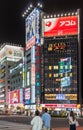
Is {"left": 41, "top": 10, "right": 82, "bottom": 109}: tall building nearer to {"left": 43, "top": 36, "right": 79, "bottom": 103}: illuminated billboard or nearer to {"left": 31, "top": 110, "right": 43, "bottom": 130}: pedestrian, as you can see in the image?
{"left": 43, "top": 36, "right": 79, "bottom": 103}: illuminated billboard

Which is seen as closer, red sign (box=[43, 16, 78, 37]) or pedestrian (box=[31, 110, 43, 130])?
pedestrian (box=[31, 110, 43, 130])

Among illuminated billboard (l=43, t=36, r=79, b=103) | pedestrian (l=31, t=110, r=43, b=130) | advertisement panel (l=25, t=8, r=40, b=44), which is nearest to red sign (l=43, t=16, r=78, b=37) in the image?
illuminated billboard (l=43, t=36, r=79, b=103)

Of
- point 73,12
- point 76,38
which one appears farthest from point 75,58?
point 73,12

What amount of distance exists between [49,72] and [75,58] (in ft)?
43.7

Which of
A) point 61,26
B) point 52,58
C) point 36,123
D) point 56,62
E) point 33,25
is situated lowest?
point 36,123

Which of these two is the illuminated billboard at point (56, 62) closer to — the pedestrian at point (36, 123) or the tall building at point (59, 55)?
the tall building at point (59, 55)

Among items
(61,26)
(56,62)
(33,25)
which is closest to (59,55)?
(56,62)

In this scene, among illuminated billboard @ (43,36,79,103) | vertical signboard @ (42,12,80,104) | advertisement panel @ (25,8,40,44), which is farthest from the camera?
illuminated billboard @ (43,36,79,103)

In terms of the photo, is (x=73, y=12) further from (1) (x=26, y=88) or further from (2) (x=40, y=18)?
(1) (x=26, y=88)

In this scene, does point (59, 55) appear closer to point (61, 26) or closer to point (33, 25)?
point (61, 26)

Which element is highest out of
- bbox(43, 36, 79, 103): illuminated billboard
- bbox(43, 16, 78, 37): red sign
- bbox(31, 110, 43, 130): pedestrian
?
bbox(43, 16, 78, 37): red sign

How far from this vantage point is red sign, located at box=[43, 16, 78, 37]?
609 ft

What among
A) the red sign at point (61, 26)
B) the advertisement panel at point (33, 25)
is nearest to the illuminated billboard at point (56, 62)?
the red sign at point (61, 26)

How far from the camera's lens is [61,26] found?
187000 mm
